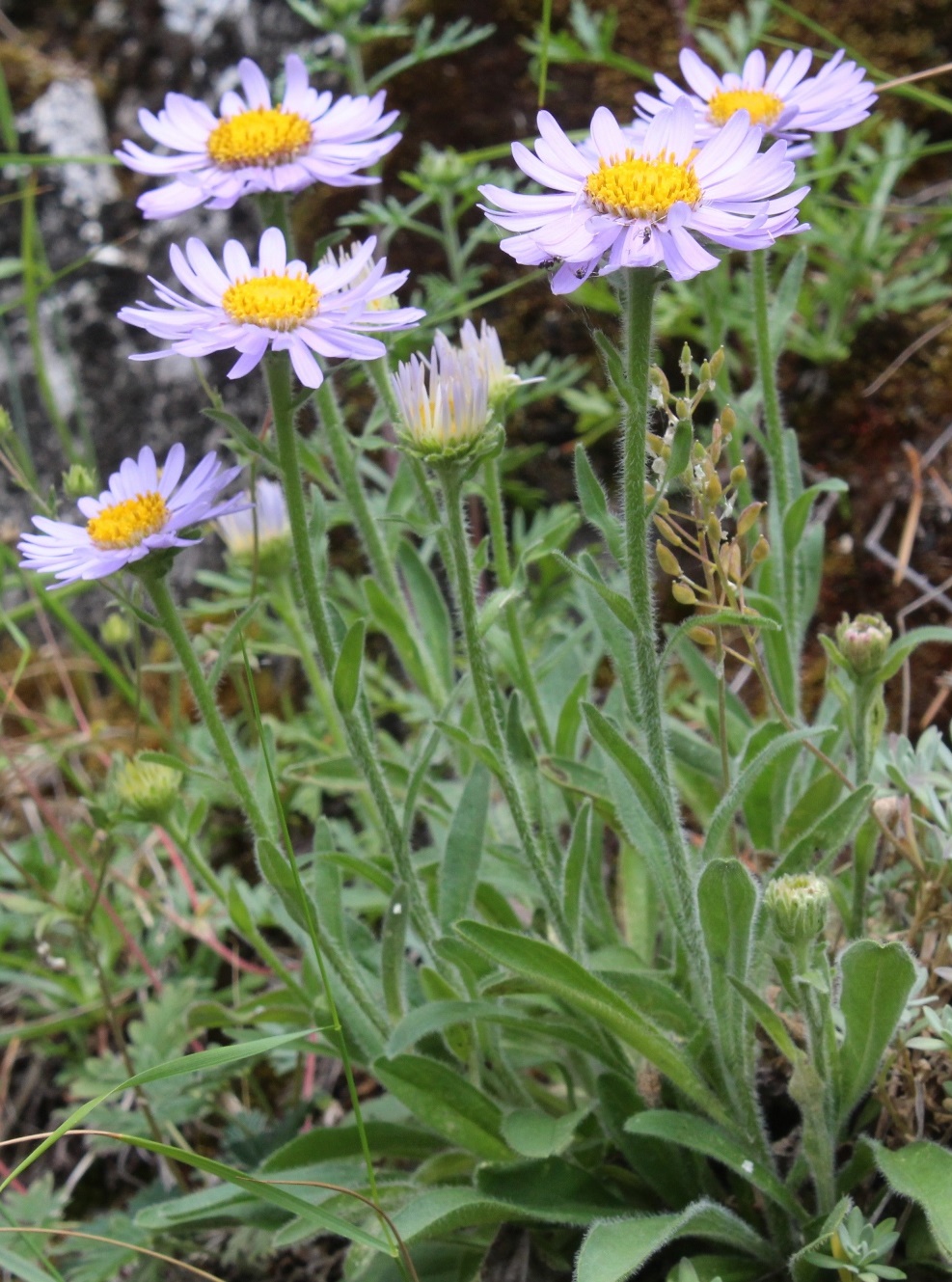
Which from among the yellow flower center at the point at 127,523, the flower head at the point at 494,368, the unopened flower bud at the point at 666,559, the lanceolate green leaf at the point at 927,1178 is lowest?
the lanceolate green leaf at the point at 927,1178

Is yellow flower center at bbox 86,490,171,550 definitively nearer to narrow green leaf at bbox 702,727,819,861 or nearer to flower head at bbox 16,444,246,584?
flower head at bbox 16,444,246,584

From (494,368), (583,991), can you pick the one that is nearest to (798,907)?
(583,991)

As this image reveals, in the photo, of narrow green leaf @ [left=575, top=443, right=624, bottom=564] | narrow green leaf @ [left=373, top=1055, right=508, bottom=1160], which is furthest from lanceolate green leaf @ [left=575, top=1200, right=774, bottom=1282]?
narrow green leaf @ [left=575, top=443, right=624, bottom=564]

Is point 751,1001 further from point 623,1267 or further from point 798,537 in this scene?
point 798,537

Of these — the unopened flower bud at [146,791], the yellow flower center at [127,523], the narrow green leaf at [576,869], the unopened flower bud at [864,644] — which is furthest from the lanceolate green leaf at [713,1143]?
the yellow flower center at [127,523]

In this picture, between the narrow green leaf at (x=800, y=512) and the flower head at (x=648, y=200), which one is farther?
the narrow green leaf at (x=800, y=512)

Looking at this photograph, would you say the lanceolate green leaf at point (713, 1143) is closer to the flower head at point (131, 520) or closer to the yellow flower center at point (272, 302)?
the flower head at point (131, 520)

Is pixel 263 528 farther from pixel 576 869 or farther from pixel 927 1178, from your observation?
pixel 927 1178

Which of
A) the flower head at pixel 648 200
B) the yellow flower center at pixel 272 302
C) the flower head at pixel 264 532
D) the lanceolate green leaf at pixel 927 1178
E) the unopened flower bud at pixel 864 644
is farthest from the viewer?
the flower head at pixel 264 532
